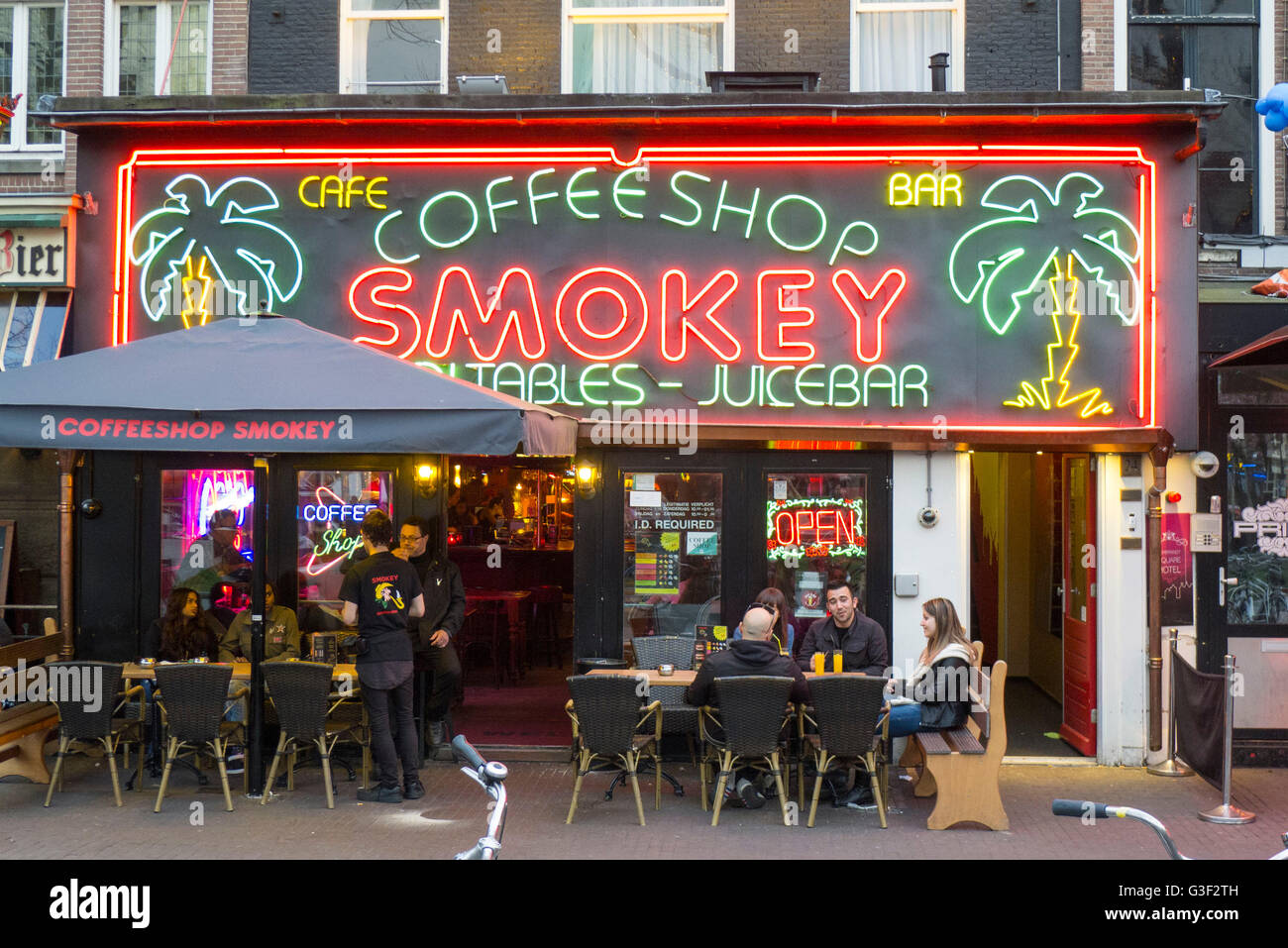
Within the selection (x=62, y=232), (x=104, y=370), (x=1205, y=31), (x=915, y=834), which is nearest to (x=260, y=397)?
(x=104, y=370)

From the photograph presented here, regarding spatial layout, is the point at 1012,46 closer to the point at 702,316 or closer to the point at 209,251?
the point at 702,316

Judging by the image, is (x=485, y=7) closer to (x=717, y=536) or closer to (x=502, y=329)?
(x=502, y=329)

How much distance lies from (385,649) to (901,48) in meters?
7.00

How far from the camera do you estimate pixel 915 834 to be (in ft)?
26.2

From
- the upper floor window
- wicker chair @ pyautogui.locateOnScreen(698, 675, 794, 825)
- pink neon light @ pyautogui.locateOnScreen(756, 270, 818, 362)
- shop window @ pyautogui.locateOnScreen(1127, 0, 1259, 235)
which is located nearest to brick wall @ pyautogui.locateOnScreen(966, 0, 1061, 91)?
shop window @ pyautogui.locateOnScreen(1127, 0, 1259, 235)

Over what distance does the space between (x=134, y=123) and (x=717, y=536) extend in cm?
618

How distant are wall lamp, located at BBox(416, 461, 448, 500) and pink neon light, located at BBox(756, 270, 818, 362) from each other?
2.98 metres

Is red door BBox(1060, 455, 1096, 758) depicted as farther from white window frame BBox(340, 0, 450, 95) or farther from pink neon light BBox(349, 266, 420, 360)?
white window frame BBox(340, 0, 450, 95)

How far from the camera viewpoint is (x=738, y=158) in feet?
34.2

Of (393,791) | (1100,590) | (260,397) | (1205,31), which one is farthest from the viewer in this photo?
(1205,31)

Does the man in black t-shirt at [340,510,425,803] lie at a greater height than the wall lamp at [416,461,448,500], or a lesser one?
lesser

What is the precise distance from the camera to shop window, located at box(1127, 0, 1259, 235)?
35.4 ft

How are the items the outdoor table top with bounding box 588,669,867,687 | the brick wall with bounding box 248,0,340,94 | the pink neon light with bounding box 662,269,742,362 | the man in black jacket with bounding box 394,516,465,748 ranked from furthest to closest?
the brick wall with bounding box 248,0,340,94
the pink neon light with bounding box 662,269,742,362
the man in black jacket with bounding box 394,516,465,748
the outdoor table top with bounding box 588,669,867,687

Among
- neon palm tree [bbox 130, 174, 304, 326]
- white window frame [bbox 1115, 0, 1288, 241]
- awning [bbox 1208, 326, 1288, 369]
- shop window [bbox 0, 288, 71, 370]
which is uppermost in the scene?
white window frame [bbox 1115, 0, 1288, 241]
